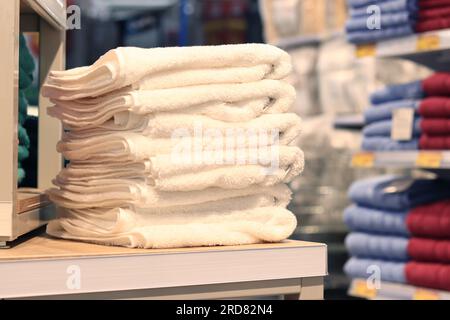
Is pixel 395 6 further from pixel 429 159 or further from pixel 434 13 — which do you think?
pixel 429 159

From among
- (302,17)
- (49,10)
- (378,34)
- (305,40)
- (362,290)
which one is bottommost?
(362,290)

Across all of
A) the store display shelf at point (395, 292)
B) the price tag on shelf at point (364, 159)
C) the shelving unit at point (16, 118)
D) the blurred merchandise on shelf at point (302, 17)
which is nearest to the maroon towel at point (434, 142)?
the price tag on shelf at point (364, 159)

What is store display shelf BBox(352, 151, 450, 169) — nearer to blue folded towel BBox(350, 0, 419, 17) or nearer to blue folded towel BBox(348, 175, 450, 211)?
blue folded towel BBox(348, 175, 450, 211)

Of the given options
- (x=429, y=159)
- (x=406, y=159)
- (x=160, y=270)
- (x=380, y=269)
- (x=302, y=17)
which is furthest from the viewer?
(x=302, y=17)

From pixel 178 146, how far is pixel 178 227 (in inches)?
4.2

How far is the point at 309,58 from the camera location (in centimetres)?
437

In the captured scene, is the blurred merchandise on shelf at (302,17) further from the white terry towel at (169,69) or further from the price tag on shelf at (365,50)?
the white terry towel at (169,69)

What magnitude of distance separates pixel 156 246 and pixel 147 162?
0.36 ft

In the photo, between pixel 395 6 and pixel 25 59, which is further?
pixel 395 6

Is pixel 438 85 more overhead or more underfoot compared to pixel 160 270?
more overhead

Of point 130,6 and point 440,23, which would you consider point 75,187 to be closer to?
point 440,23

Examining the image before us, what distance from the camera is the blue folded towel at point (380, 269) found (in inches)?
107

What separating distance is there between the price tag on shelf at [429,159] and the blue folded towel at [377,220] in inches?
8.7

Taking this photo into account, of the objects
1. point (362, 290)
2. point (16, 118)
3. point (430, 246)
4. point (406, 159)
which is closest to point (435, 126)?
point (406, 159)
